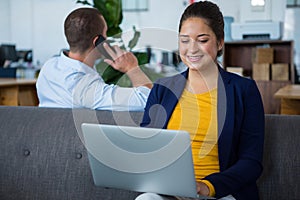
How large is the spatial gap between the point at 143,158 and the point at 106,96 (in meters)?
0.70

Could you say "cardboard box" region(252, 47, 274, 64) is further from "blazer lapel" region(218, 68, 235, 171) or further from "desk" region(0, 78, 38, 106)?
"blazer lapel" region(218, 68, 235, 171)

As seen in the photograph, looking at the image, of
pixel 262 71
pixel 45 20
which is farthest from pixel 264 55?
pixel 45 20

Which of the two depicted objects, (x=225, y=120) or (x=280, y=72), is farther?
(x=280, y=72)

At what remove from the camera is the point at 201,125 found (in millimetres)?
1553

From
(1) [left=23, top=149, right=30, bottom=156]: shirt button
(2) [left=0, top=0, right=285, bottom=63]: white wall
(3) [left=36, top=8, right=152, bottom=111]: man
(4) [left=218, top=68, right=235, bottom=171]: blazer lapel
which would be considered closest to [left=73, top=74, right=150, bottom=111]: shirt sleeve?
(3) [left=36, top=8, right=152, bottom=111]: man

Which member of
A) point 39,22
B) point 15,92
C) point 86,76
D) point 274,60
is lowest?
point 15,92

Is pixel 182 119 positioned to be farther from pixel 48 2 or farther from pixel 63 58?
pixel 48 2

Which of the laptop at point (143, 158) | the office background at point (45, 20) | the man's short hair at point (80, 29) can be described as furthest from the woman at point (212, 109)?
the office background at point (45, 20)

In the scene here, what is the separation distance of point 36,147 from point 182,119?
Result: 70 cm

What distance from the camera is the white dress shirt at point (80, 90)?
77.5 inches

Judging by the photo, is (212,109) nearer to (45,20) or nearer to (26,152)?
(26,152)

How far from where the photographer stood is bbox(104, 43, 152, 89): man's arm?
81.5 inches

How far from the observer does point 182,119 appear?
1.58 m

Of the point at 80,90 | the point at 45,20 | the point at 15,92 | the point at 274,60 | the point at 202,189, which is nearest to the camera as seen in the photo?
the point at 202,189
